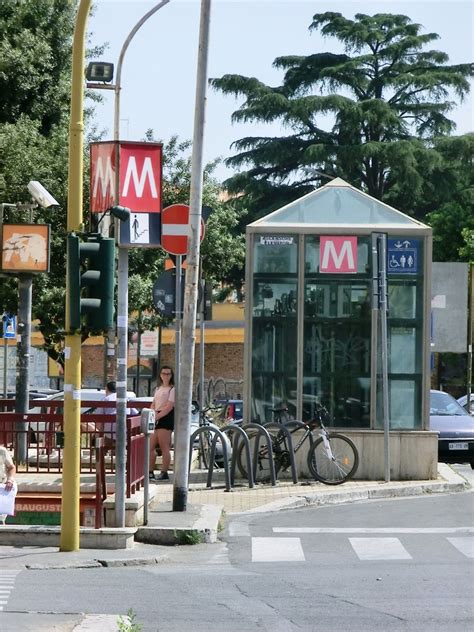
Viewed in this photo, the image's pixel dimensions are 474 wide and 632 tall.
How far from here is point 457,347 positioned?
38.5m

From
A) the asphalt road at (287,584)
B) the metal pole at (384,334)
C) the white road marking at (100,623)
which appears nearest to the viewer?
the white road marking at (100,623)

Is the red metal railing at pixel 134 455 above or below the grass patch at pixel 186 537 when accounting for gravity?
above

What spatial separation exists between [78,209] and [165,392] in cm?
751

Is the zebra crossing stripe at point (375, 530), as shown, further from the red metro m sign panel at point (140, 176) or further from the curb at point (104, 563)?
the red metro m sign panel at point (140, 176)

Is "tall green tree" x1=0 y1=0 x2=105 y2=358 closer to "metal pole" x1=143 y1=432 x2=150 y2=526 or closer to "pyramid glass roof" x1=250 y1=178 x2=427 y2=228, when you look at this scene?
"pyramid glass roof" x1=250 y1=178 x2=427 y2=228

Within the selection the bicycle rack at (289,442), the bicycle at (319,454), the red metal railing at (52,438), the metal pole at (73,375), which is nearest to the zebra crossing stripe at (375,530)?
the red metal railing at (52,438)

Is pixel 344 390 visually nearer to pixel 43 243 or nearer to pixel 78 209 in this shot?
pixel 43 243

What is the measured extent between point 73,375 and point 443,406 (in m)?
15.0

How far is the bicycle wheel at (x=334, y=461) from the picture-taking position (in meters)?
19.7

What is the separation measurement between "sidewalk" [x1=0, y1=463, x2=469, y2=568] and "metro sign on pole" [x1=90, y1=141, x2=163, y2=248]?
2925 millimetres

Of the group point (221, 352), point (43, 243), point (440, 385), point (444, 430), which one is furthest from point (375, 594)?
point (221, 352)

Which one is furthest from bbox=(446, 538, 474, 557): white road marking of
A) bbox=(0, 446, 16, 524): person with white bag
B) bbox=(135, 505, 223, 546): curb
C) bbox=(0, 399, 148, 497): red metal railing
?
bbox=(0, 446, 16, 524): person with white bag

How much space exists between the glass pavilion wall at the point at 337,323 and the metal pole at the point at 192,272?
482 centimetres

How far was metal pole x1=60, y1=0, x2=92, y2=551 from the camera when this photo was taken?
41.7 feet
